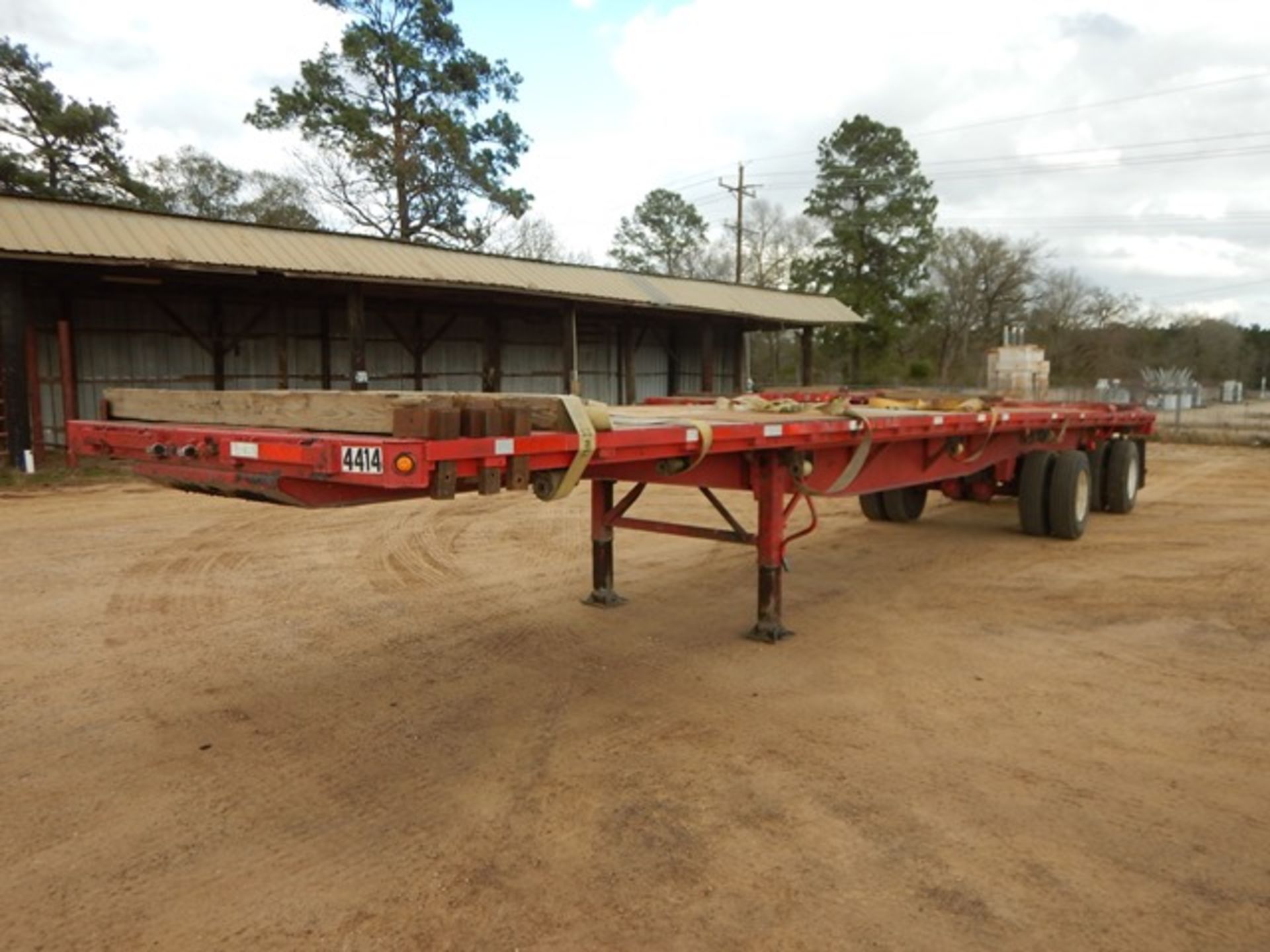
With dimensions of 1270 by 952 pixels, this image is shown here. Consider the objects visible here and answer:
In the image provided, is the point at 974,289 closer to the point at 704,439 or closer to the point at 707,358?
the point at 707,358

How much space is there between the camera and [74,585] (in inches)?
271

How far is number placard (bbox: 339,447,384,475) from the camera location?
3.11 meters

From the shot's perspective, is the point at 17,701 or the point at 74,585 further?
the point at 74,585

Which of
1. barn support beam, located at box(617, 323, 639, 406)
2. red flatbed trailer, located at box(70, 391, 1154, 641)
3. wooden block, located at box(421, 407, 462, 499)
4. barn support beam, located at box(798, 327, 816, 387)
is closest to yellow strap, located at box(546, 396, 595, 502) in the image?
red flatbed trailer, located at box(70, 391, 1154, 641)

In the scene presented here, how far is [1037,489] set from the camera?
30.6 feet

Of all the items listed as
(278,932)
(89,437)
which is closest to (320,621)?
(89,437)

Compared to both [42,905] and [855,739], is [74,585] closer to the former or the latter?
[42,905]

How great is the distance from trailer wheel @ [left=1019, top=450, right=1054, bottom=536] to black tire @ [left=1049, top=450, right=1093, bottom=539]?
0.17 feet

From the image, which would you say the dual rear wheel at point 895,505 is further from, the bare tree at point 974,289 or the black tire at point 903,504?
the bare tree at point 974,289

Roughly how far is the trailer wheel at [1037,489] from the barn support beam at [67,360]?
1328 centimetres

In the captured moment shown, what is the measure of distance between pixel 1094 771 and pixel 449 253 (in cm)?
1720

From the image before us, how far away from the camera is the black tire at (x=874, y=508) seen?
10188mm

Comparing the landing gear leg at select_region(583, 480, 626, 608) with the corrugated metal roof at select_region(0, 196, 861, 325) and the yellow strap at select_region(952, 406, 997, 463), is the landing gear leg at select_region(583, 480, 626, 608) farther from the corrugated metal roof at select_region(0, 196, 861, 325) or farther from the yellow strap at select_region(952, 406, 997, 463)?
the corrugated metal roof at select_region(0, 196, 861, 325)

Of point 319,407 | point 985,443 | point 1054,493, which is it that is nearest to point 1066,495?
point 1054,493
